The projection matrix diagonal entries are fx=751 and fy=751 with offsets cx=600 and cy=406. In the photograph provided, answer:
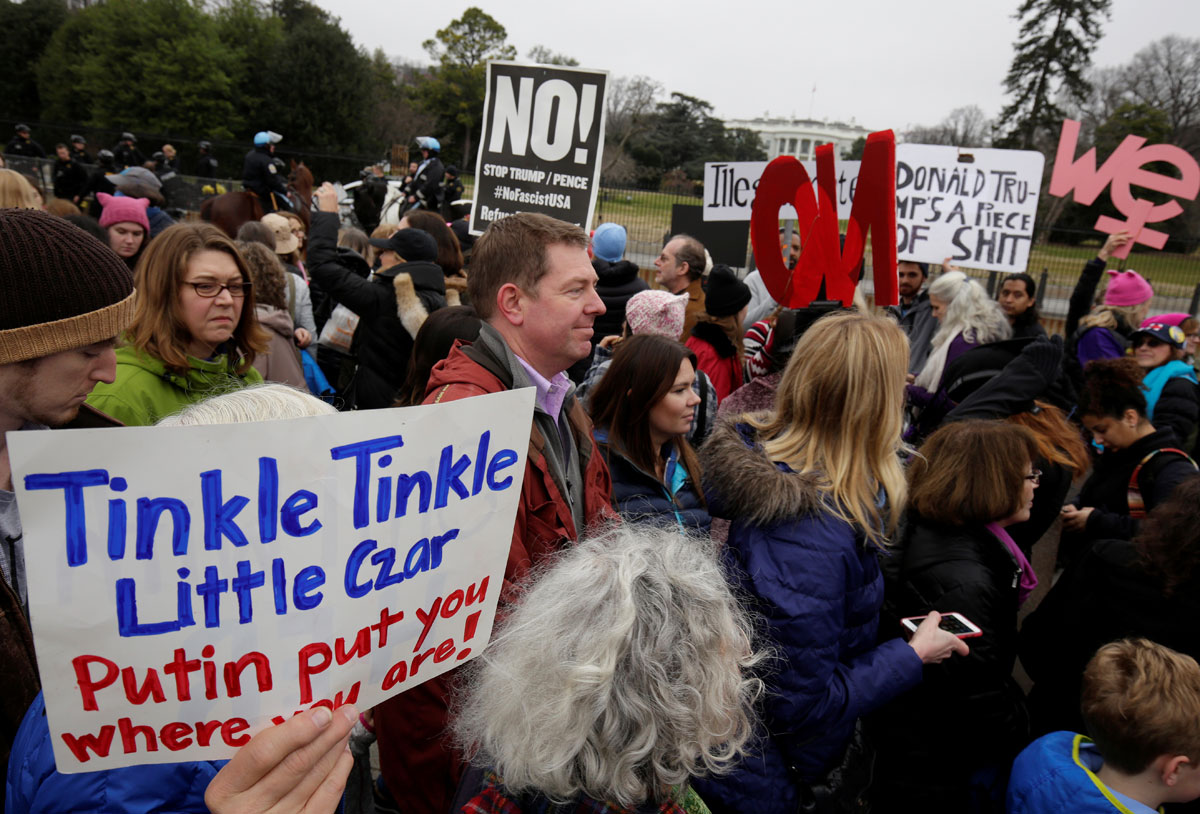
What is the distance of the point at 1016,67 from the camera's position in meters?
37.0

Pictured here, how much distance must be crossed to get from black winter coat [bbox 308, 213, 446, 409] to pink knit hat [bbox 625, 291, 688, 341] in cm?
115

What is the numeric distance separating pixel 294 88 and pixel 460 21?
59.3 ft

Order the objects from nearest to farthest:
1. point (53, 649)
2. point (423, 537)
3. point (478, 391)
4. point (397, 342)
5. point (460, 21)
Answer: point (53, 649)
point (423, 537)
point (478, 391)
point (397, 342)
point (460, 21)

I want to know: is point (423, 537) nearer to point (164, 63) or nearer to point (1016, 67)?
point (164, 63)

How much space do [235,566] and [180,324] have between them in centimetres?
176

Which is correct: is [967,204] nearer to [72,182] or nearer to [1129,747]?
[1129,747]

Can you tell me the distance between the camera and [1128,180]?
223 inches

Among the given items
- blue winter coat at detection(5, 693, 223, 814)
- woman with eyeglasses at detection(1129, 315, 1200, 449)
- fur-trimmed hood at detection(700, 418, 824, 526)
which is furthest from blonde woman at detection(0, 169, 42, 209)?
woman with eyeglasses at detection(1129, 315, 1200, 449)

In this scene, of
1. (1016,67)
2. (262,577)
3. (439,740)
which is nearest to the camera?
(262,577)

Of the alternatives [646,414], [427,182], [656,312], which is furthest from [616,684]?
[427,182]

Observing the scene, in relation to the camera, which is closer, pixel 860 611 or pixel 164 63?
pixel 860 611

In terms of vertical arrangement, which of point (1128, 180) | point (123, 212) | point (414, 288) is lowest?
point (414, 288)

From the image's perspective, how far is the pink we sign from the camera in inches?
216

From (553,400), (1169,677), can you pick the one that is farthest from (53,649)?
(1169,677)
